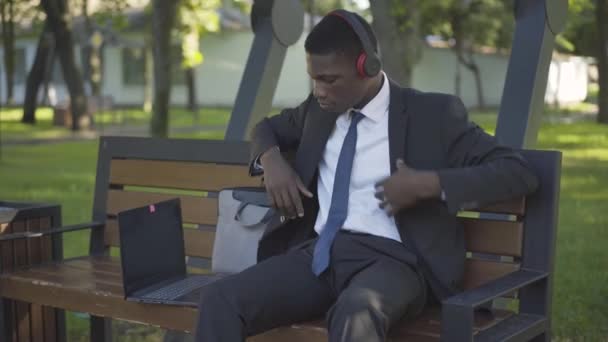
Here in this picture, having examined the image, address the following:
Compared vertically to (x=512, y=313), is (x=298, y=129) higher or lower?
higher

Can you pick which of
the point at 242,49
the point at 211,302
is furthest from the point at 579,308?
the point at 242,49

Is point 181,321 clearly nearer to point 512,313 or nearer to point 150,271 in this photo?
point 150,271

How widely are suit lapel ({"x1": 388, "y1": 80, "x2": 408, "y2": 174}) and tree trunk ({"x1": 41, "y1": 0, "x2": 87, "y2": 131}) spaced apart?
21.0m

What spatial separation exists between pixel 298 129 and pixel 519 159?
103cm

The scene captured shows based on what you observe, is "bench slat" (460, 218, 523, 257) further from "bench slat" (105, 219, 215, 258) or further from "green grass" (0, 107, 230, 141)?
"green grass" (0, 107, 230, 141)

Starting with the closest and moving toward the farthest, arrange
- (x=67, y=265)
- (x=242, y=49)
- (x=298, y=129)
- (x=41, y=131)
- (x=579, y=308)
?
(x=298, y=129)
(x=67, y=265)
(x=579, y=308)
(x=41, y=131)
(x=242, y=49)

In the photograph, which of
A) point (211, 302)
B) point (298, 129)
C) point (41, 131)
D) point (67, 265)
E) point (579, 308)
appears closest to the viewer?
point (211, 302)

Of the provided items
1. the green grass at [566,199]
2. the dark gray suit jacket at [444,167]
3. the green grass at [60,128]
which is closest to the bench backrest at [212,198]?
the dark gray suit jacket at [444,167]

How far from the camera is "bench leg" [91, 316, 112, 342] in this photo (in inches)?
203

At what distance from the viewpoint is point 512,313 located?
3.76 metres

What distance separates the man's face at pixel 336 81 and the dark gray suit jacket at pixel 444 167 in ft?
0.54

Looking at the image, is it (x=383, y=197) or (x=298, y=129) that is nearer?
(x=383, y=197)

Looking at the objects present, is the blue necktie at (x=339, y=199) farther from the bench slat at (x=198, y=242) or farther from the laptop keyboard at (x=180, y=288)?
the bench slat at (x=198, y=242)

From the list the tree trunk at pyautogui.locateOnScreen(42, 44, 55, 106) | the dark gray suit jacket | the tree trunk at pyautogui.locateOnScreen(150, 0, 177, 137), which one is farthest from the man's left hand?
the tree trunk at pyautogui.locateOnScreen(42, 44, 55, 106)
